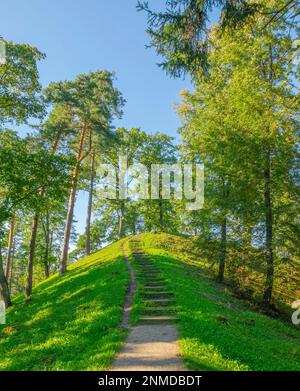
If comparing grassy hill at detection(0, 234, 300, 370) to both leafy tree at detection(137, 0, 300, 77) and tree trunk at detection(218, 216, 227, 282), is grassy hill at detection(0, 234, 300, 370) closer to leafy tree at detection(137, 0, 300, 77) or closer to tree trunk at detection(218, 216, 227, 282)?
tree trunk at detection(218, 216, 227, 282)

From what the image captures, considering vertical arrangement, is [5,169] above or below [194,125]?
below

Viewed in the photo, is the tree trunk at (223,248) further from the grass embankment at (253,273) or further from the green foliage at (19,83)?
the green foliage at (19,83)

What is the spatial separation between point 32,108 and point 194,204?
1251 cm

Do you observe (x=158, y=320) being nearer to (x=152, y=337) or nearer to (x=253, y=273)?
(x=152, y=337)

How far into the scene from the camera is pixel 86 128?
1098 inches

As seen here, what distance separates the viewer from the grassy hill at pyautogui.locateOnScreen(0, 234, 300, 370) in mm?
7859

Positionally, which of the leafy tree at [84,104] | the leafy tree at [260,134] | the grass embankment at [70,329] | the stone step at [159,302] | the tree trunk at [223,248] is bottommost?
the grass embankment at [70,329]

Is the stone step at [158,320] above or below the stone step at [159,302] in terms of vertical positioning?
below

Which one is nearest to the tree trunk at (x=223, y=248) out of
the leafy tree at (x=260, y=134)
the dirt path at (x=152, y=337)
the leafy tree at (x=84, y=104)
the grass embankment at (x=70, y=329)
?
the leafy tree at (x=260, y=134)

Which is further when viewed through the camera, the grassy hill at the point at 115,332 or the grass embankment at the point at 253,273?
the grass embankment at the point at 253,273

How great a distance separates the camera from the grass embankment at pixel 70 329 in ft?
27.2

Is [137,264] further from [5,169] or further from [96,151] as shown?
[96,151]

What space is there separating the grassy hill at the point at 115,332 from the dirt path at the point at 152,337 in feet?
0.92
